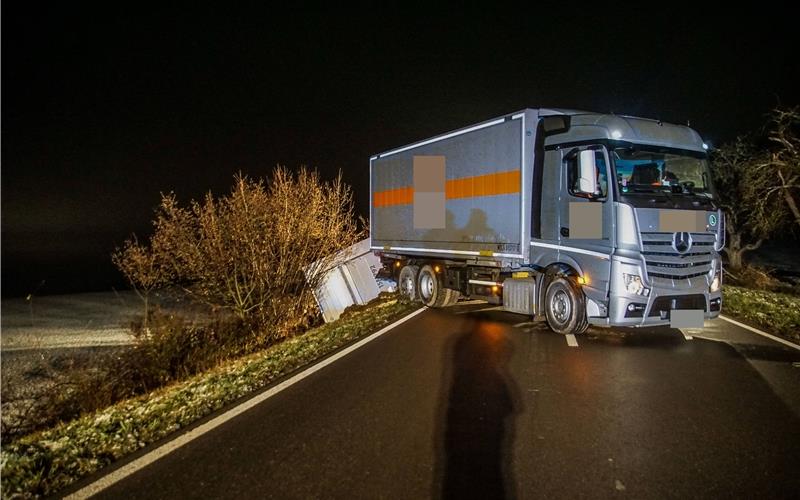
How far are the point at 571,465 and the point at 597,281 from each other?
511cm

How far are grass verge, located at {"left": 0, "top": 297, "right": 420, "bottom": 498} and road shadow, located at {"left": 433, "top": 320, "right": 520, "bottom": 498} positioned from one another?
7.14 ft

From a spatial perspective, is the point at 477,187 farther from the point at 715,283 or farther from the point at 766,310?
the point at 766,310

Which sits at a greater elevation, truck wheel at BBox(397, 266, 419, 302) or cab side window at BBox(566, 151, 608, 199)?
cab side window at BBox(566, 151, 608, 199)

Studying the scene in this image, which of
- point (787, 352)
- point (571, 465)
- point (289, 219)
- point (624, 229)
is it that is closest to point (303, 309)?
point (289, 219)

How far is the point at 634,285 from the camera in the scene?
878 centimetres

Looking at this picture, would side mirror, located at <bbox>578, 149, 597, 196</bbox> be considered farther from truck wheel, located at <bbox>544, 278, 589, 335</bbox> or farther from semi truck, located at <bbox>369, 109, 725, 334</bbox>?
truck wheel, located at <bbox>544, 278, 589, 335</bbox>

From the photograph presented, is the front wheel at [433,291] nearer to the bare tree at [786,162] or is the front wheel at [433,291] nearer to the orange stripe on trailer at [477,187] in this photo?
the orange stripe on trailer at [477,187]

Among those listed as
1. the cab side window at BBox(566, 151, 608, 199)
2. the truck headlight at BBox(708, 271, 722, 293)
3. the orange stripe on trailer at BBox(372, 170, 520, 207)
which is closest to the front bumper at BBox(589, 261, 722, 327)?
the truck headlight at BBox(708, 271, 722, 293)

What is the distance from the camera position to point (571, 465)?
4.41 meters

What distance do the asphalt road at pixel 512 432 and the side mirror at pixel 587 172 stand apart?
2.39m

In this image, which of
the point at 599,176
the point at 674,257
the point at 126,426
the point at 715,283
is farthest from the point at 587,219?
the point at 126,426

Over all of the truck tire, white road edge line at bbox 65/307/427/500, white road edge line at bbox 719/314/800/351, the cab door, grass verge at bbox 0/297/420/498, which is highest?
the cab door

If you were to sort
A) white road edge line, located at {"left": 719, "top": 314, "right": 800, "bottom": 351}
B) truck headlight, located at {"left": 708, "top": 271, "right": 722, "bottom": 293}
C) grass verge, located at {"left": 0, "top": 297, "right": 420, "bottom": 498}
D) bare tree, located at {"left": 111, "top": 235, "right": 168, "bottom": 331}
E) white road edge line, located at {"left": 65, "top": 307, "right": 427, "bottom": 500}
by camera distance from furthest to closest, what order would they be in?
bare tree, located at {"left": 111, "top": 235, "right": 168, "bottom": 331} < truck headlight, located at {"left": 708, "top": 271, "right": 722, "bottom": 293} < white road edge line, located at {"left": 719, "top": 314, "right": 800, "bottom": 351} < grass verge, located at {"left": 0, "top": 297, "right": 420, "bottom": 498} < white road edge line, located at {"left": 65, "top": 307, "right": 427, "bottom": 500}

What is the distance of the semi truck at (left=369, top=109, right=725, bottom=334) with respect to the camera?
8875 millimetres
